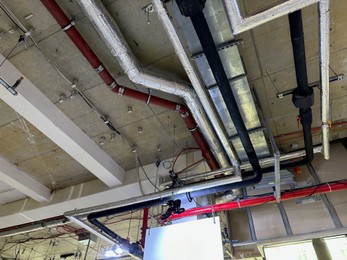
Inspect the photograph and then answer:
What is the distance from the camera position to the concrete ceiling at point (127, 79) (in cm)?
208

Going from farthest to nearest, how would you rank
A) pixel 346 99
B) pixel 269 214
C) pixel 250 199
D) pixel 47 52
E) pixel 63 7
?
pixel 269 214, pixel 250 199, pixel 346 99, pixel 47 52, pixel 63 7

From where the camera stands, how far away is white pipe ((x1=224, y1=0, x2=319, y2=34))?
137 centimetres

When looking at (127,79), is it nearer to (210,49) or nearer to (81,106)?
(81,106)

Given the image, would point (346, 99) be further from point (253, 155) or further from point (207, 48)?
point (207, 48)

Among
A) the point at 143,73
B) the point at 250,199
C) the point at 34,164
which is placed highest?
the point at 34,164

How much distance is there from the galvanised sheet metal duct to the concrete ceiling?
325mm

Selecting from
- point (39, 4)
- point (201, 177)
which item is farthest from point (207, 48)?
point (201, 177)

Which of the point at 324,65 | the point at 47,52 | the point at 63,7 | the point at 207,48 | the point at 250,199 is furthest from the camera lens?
the point at 250,199

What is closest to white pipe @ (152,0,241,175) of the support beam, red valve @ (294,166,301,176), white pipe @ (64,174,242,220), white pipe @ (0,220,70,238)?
white pipe @ (64,174,242,220)

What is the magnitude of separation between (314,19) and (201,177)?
1929mm

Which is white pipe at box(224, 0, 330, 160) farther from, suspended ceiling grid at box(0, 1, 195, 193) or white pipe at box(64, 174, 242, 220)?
white pipe at box(64, 174, 242, 220)

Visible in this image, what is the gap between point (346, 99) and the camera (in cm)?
273

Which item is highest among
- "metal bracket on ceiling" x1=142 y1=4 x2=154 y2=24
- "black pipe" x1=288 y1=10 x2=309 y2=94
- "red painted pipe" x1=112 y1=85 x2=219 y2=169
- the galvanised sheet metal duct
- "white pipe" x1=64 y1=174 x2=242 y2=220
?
"metal bracket on ceiling" x1=142 y1=4 x2=154 y2=24

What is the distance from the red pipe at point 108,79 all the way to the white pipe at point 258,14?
1.13 metres
